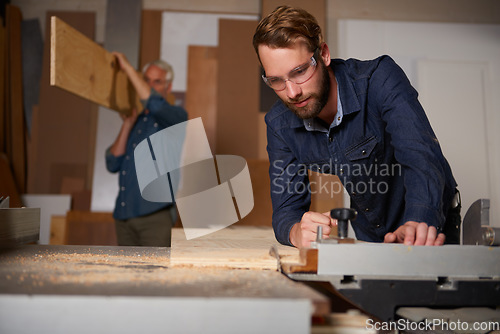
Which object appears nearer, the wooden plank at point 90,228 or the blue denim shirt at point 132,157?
the blue denim shirt at point 132,157

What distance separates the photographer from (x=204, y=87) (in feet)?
13.1

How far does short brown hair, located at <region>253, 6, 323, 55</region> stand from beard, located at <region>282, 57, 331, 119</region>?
9cm

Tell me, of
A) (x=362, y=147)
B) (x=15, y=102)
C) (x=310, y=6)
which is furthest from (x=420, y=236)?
(x=15, y=102)

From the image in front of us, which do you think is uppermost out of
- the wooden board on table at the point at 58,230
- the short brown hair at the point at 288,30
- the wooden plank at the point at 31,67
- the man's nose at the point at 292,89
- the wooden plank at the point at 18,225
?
the wooden plank at the point at 31,67

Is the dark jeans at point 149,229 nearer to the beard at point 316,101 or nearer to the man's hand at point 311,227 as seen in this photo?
the beard at point 316,101

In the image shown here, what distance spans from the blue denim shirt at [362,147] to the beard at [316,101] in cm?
7

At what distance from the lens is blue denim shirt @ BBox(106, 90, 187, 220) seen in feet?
9.82

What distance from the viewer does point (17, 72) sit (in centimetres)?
403

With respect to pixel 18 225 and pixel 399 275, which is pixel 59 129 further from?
pixel 399 275

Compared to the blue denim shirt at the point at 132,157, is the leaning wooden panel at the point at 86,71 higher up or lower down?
higher up

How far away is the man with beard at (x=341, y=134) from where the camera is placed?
138 centimetres

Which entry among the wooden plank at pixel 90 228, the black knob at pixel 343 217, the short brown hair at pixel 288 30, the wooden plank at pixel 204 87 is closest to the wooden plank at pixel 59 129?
the wooden plank at pixel 90 228

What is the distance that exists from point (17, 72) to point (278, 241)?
3.56 m

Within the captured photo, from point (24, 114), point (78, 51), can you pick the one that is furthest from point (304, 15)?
point (24, 114)
